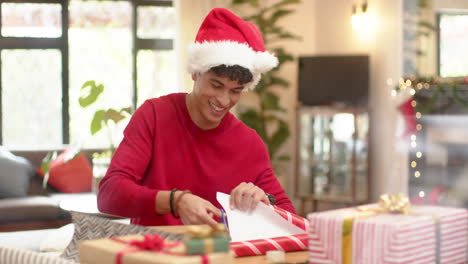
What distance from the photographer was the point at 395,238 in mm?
830

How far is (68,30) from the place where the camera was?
23.7 feet

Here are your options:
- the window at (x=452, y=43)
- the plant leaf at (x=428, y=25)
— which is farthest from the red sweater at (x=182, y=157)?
the plant leaf at (x=428, y=25)

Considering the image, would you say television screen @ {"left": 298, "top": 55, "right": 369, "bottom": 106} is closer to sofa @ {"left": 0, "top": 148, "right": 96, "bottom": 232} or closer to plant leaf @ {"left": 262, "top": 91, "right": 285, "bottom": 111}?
plant leaf @ {"left": 262, "top": 91, "right": 285, "bottom": 111}

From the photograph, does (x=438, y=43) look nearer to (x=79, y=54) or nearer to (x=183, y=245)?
(x=79, y=54)

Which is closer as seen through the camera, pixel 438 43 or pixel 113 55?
pixel 438 43

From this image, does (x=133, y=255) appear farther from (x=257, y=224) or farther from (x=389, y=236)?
(x=257, y=224)

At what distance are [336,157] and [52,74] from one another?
9.69 feet

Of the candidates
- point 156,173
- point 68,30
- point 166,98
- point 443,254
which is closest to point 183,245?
point 443,254

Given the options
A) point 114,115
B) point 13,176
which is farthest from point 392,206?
point 13,176

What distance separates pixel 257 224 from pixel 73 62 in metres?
6.35

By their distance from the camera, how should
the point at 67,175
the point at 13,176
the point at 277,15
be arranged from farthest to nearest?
the point at 277,15 < the point at 67,175 < the point at 13,176

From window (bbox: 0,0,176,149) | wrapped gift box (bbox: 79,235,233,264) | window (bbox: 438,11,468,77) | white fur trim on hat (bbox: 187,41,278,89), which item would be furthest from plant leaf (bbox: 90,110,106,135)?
wrapped gift box (bbox: 79,235,233,264)

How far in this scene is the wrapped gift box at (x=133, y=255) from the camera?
764mm

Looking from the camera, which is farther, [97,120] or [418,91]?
[418,91]
